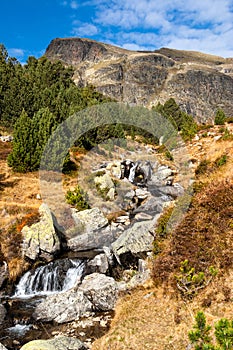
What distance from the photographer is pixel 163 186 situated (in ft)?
118

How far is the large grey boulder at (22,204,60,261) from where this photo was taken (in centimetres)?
2052

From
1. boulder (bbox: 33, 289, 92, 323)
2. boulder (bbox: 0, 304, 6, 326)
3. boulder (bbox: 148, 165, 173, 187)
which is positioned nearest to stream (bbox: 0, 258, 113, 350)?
boulder (bbox: 0, 304, 6, 326)

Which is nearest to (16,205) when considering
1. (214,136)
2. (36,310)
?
(36,310)

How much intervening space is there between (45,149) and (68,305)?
22.0m

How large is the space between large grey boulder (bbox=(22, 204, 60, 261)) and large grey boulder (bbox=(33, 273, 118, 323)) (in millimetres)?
5559

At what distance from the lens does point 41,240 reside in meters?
21.0

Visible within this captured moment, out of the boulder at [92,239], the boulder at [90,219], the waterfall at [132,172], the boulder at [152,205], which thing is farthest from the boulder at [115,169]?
the boulder at [92,239]

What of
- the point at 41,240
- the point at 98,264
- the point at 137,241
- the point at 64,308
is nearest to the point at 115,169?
the point at 41,240

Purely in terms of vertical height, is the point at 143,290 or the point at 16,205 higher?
the point at 16,205

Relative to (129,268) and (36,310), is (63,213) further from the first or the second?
(36,310)

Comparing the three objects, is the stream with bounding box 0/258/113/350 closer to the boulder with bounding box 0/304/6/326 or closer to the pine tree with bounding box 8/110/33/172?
the boulder with bounding box 0/304/6/326

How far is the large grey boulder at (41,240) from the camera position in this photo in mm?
20519

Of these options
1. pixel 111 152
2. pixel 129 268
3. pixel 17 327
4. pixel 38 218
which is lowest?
pixel 17 327

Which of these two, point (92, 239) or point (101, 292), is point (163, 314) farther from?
point (92, 239)
